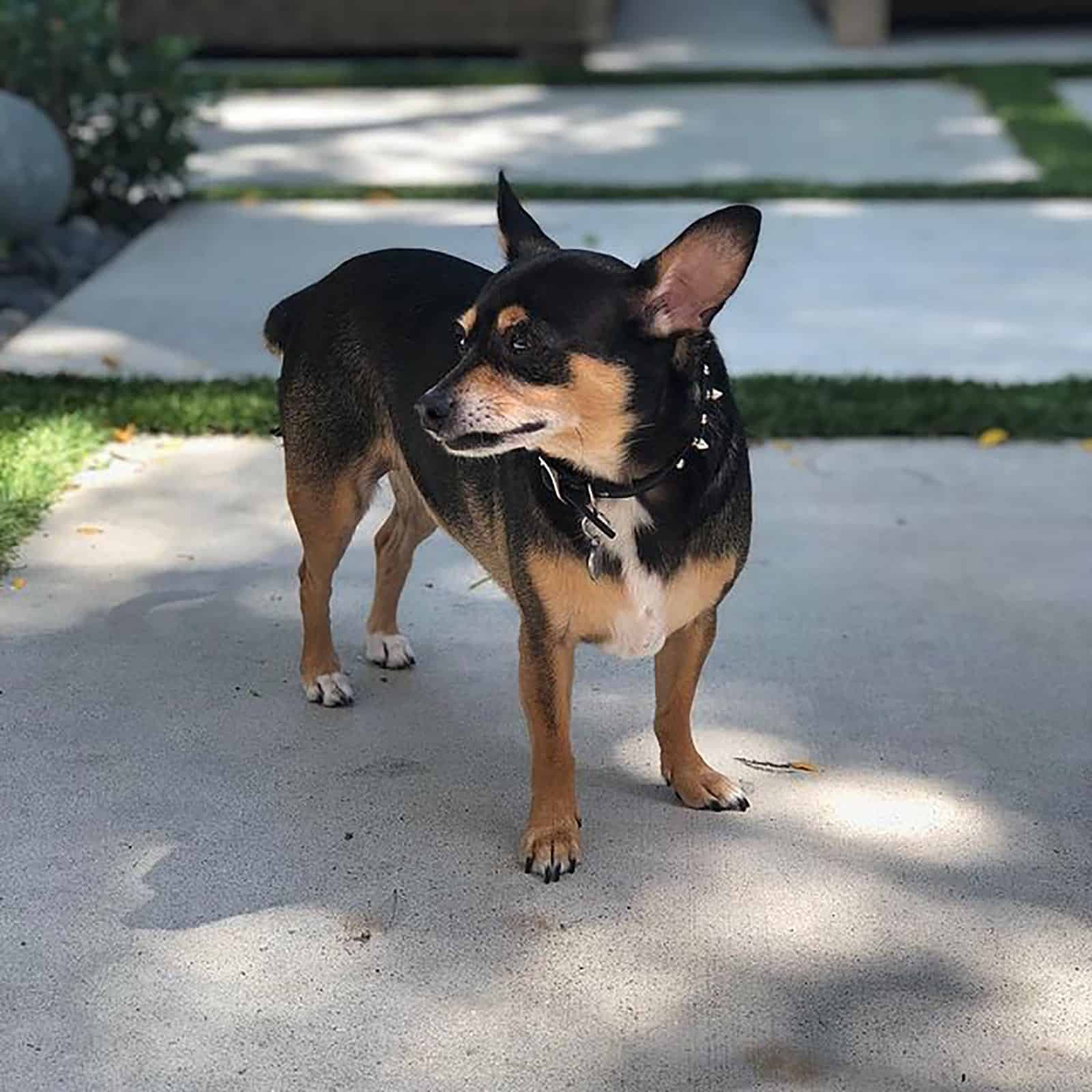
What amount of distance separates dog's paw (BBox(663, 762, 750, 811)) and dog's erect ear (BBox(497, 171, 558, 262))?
1122 millimetres

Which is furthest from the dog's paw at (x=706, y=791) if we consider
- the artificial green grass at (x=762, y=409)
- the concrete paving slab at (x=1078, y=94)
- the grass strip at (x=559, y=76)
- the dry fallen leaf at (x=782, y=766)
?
the grass strip at (x=559, y=76)

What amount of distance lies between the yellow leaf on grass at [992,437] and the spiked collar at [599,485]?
2.83 metres

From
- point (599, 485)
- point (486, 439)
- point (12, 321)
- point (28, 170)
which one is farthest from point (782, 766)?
point (28, 170)

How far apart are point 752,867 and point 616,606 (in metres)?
0.61

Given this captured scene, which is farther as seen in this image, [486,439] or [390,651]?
[390,651]

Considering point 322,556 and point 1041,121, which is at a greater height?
point 322,556

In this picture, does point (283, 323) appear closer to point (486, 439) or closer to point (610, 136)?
point (486, 439)

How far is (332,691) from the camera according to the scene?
14.5 ft

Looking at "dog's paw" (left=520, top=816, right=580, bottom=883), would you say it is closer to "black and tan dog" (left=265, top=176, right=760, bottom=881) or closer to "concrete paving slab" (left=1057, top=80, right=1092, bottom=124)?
"black and tan dog" (left=265, top=176, right=760, bottom=881)

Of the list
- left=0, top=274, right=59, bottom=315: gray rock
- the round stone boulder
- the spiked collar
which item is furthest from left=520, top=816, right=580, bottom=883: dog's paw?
the round stone boulder

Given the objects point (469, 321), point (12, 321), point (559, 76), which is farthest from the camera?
point (559, 76)

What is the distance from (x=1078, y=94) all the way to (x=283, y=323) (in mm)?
9401

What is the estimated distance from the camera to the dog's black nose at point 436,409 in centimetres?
332

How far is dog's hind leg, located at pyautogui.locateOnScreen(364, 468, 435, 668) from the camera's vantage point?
461cm
